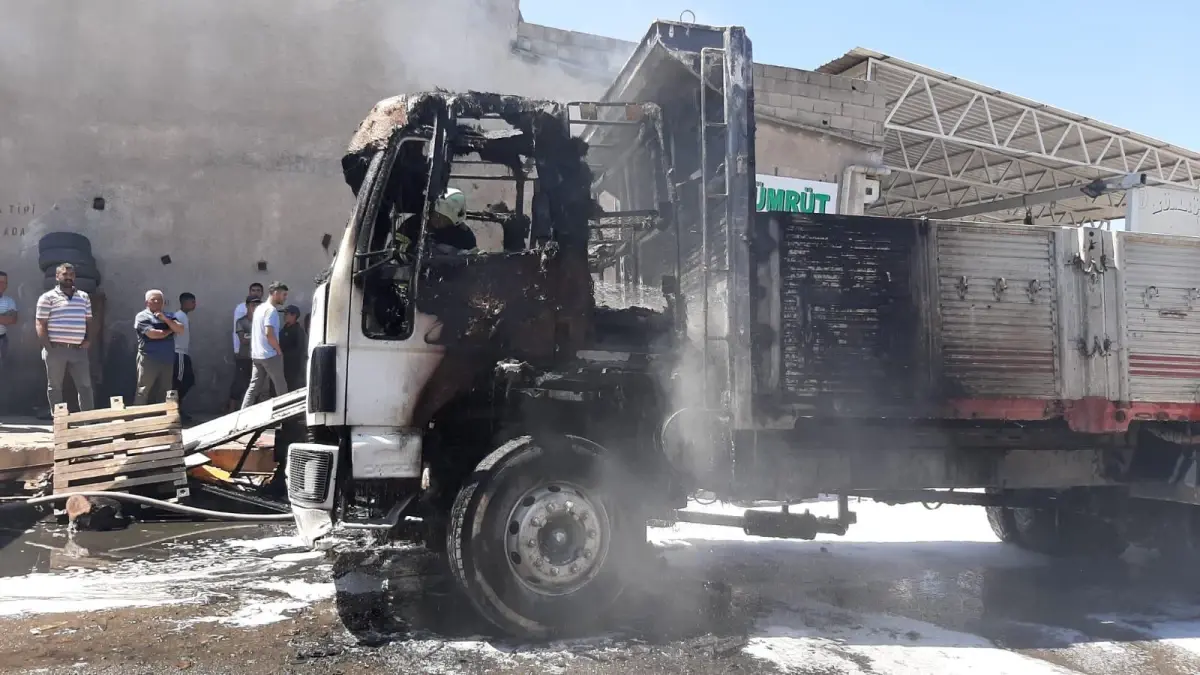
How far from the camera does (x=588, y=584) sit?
3740 mm

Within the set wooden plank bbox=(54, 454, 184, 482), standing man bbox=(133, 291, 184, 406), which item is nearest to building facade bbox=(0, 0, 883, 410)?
standing man bbox=(133, 291, 184, 406)

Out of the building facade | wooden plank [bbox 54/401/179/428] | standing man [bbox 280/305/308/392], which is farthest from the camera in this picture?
the building facade

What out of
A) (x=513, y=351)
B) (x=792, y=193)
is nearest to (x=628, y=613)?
(x=513, y=351)

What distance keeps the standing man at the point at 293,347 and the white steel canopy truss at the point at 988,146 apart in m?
8.91

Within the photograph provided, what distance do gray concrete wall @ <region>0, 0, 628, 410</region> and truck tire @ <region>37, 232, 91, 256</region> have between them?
11.7 inches

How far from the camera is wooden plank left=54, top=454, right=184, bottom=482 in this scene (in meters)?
5.71

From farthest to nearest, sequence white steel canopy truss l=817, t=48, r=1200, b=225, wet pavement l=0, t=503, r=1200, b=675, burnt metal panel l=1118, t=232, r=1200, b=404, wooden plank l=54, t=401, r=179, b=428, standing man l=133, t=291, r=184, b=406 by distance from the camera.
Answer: white steel canopy truss l=817, t=48, r=1200, b=225 < standing man l=133, t=291, r=184, b=406 < wooden plank l=54, t=401, r=179, b=428 < burnt metal panel l=1118, t=232, r=1200, b=404 < wet pavement l=0, t=503, r=1200, b=675

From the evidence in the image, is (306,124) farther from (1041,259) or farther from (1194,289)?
(1194,289)

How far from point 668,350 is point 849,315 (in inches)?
42.7

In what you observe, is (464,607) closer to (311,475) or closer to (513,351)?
(311,475)

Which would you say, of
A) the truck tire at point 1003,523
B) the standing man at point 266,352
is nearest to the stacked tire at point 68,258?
the standing man at point 266,352

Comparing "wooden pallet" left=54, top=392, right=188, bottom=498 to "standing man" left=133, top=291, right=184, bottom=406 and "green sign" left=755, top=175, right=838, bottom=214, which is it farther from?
"green sign" left=755, top=175, right=838, bottom=214

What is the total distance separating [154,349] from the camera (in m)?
7.58

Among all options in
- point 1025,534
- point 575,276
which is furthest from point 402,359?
point 1025,534
